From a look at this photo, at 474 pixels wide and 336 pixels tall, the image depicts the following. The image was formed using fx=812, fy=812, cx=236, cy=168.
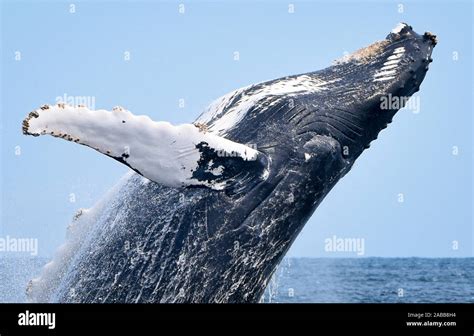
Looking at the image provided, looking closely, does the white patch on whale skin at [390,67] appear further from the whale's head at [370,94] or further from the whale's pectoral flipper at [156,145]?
the whale's pectoral flipper at [156,145]

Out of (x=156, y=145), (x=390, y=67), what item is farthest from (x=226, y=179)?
(x=390, y=67)

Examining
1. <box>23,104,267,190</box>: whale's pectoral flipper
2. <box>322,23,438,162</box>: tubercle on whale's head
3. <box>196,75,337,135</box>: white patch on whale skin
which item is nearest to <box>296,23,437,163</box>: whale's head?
<box>322,23,438,162</box>: tubercle on whale's head

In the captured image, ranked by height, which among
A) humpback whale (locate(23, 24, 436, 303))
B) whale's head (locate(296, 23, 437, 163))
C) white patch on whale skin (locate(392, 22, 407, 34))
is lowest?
humpback whale (locate(23, 24, 436, 303))

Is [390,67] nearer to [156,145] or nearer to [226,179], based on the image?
[226,179]

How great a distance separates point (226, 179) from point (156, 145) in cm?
55

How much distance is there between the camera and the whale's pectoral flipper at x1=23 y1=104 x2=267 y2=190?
485 cm

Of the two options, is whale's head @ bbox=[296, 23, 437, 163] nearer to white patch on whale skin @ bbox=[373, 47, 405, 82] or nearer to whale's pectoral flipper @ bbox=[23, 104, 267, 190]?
white patch on whale skin @ bbox=[373, 47, 405, 82]

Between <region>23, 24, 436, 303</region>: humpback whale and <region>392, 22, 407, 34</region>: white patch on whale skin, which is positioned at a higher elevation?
Result: <region>392, 22, 407, 34</region>: white patch on whale skin

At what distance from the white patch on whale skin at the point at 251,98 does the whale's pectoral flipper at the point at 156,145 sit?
51 centimetres

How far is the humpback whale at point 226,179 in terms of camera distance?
5.16 metres

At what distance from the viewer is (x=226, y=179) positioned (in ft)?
17.6

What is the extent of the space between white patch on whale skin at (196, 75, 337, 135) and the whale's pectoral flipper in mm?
506
